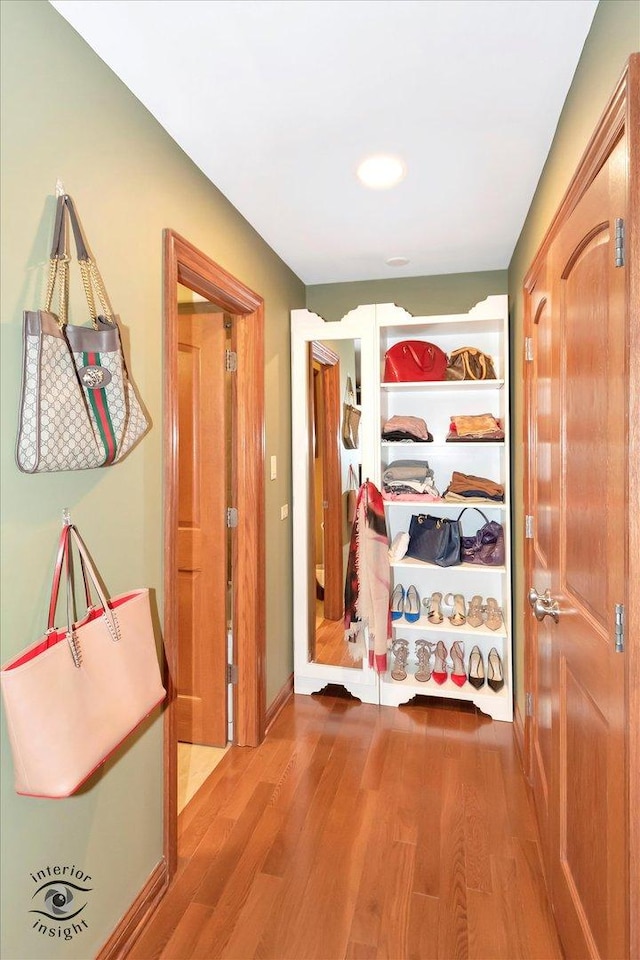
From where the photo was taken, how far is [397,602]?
308cm

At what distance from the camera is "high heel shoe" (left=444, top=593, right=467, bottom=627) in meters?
2.92

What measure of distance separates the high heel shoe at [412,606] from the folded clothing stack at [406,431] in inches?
35.3

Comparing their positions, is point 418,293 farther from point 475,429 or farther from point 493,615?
point 493,615

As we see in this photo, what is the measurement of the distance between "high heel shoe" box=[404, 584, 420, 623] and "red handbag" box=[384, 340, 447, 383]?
4.05ft

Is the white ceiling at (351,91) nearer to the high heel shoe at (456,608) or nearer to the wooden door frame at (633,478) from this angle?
the wooden door frame at (633,478)

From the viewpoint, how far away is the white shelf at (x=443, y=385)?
281 cm

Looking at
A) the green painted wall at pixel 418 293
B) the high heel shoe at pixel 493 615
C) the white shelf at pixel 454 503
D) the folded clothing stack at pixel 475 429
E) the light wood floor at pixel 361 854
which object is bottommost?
the light wood floor at pixel 361 854

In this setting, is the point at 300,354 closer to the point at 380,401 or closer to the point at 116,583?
the point at 380,401

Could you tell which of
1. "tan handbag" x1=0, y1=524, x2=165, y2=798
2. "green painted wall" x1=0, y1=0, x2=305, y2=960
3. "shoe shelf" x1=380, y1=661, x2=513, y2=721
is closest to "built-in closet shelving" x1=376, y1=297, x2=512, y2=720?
"shoe shelf" x1=380, y1=661, x2=513, y2=721

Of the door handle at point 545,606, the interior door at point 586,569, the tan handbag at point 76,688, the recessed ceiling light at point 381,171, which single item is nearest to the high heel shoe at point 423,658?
the interior door at point 586,569

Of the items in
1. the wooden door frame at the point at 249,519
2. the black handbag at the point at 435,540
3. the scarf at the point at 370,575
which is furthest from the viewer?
the black handbag at the point at 435,540

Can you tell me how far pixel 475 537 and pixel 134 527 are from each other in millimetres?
2008

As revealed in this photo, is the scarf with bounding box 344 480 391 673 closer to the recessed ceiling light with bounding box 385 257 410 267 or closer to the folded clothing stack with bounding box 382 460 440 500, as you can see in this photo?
the folded clothing stack with bounding box 382 460 440 500

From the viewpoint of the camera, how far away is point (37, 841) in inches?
46.6
